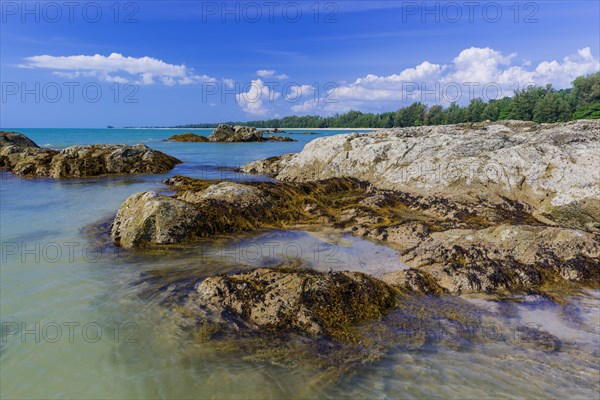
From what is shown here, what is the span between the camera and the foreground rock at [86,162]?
70.8 feet

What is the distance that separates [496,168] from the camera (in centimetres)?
1124

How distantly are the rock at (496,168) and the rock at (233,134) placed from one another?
5644 cm

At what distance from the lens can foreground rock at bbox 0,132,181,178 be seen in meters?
21.6

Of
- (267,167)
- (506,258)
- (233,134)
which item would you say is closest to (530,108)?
(233,134)

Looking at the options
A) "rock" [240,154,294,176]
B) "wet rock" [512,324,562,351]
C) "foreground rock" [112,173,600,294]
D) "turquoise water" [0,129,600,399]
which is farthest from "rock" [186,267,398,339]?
"rock" [240,154,294,176]

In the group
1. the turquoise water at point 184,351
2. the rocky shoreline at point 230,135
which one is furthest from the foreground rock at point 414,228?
the rocky shoreline at point 230,135

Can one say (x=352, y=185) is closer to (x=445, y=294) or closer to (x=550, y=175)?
(x=550, y=175)

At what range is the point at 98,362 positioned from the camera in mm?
4184

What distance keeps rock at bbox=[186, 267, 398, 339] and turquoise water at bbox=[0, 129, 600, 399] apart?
0.66 metres

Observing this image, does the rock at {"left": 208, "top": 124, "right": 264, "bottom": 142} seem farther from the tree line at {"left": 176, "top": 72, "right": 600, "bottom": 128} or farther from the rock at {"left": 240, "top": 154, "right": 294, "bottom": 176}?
the tree line at {"left": 176, "top": 72, "right": 600, "bottom": 128}

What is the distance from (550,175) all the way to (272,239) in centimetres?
851

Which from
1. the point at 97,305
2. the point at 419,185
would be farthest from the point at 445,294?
the point at 419,185

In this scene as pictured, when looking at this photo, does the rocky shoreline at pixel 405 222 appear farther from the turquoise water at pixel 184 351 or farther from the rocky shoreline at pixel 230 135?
the rocky shoreline at pixel 230 135

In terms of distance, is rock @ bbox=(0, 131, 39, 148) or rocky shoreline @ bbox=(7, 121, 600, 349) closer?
rocky shoreline @ bbox=(7, 121, 600, 349)
